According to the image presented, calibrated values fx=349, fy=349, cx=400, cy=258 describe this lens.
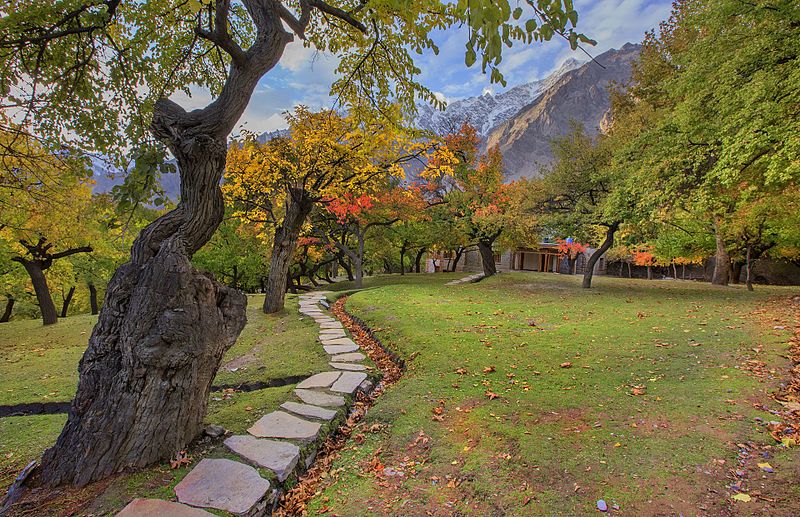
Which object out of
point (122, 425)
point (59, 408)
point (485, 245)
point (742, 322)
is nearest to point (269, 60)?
point (122, 425)

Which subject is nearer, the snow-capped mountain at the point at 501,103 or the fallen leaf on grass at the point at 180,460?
the fallen leaf on grass at the point at 180,460

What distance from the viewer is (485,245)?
58.3 feet

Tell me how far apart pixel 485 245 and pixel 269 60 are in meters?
15.5

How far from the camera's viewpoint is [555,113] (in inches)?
3792

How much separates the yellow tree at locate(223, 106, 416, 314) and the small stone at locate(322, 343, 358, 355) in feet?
11.5

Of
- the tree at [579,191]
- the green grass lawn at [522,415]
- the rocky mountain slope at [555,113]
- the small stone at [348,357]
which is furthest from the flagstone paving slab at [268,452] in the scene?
the rocky mountain slope at [555,113]

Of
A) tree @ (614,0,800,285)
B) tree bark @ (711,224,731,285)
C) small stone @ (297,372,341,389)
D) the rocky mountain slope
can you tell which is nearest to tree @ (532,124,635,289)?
tree @ (614,0,800,285)

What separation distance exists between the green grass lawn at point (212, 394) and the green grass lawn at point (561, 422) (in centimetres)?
120

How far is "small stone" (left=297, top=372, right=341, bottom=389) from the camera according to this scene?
4270mm

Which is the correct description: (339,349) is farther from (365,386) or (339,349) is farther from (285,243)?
(285,243)

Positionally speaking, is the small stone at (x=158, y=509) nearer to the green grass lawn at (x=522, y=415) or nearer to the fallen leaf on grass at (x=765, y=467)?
the green grass lawn at (x=522, y=415)

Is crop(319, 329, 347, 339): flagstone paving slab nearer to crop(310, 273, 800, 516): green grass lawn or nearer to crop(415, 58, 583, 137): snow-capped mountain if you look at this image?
crop(310, 273, 800, 516): green grass lawn

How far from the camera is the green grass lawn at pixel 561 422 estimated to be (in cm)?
237

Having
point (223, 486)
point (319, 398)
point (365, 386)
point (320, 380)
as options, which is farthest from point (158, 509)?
point (365, 386)
